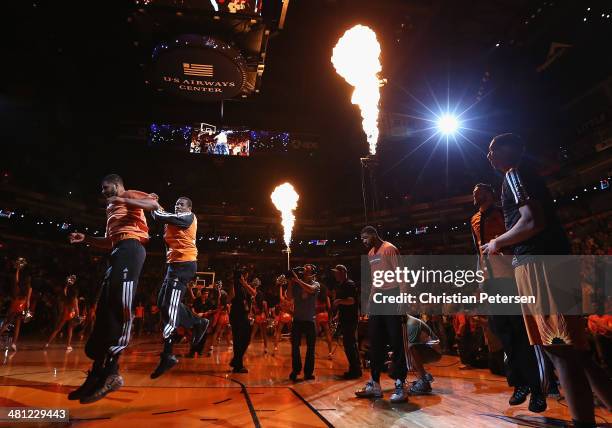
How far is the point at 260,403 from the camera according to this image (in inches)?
151

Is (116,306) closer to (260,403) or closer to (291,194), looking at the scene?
(260,403)

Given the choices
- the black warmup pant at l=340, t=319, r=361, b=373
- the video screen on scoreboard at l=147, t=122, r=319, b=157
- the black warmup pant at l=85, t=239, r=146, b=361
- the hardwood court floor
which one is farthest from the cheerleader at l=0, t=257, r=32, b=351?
the black warmup pant at l=340, t=319, r=361, b=373

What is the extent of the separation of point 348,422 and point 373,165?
2.87 m

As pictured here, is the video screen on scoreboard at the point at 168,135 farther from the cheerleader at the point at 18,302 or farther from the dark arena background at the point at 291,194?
the cheerleader at the point at 18,302

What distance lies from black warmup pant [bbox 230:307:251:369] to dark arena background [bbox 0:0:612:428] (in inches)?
1.1

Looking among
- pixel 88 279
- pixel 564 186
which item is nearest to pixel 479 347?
pixel 564 186

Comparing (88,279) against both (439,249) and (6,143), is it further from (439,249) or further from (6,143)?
(439,249)

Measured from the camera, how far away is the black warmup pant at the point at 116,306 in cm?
324

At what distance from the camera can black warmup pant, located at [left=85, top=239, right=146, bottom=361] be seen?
324cm

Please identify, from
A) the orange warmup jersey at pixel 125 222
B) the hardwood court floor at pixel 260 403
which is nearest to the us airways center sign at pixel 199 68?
the orange warmup jersey at pixel 125 222

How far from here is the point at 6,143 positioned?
19.2m

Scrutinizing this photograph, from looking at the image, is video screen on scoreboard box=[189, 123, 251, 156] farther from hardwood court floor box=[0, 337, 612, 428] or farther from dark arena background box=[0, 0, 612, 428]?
hardwood court floor box=[0, 337, 612, 428]

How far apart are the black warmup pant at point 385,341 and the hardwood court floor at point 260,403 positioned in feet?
1.11

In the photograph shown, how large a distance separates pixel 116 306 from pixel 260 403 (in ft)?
6.11
